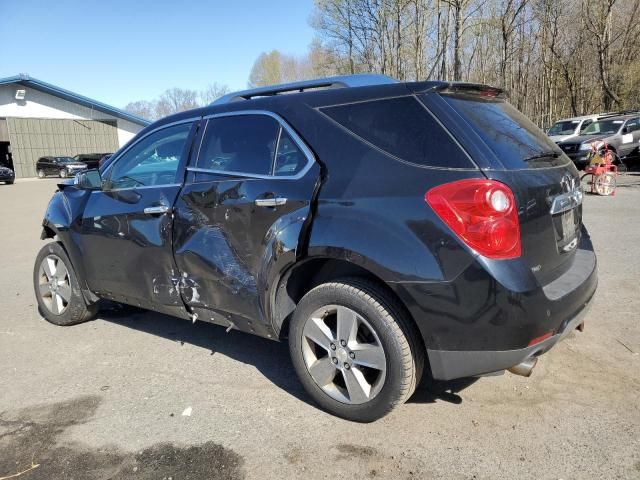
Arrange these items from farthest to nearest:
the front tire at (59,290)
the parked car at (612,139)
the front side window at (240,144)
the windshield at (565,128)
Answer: the windshield at (565,128) < the parked car at (612,139) < the front tire at (59,290) < the front side window at (240,144)

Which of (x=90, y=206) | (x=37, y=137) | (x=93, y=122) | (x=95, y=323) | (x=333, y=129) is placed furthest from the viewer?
(x=93, y=122)

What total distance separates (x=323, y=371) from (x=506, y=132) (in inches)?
67.1

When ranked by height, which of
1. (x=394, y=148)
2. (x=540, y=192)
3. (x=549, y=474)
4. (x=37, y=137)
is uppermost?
(x=37, y=137)

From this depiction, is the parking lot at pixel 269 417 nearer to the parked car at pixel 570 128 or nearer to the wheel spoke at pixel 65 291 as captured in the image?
the wheel spoke at pixel 65 291

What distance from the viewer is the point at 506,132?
283cm

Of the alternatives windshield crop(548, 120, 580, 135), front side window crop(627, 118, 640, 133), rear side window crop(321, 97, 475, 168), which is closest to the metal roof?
windshield crop(548, 120, 580, 135)

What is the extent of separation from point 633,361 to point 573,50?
1683 inches

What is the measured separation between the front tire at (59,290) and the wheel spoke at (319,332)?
2.61 metres

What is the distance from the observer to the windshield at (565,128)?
71.8ft

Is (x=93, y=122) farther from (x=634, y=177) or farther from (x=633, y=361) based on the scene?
(x=633, y=361)

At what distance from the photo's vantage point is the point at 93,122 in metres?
39.1

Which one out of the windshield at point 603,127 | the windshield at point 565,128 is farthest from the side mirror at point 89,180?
the windshield at point 565,128

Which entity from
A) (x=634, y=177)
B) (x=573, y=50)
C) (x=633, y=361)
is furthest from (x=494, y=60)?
(x=633, y=361)

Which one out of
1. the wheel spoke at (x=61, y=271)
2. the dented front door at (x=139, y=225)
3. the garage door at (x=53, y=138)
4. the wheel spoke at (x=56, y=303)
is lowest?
the wheel spoke at (x=56, y=303)
